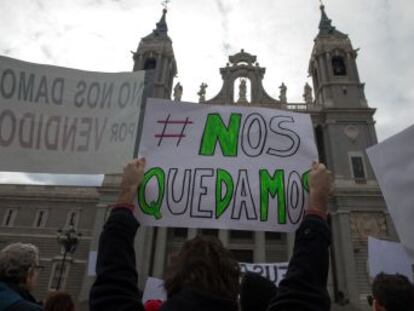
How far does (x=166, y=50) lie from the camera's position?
3156 centimetres

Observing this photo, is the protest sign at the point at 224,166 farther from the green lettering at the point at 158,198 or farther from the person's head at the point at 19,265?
the person's head at the point at 19,265

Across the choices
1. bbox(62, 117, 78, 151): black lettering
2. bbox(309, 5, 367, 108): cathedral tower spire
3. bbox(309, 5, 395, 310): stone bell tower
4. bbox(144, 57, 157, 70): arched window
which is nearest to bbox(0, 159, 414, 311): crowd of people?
bbox(62, 117, 78, 151): black lettering

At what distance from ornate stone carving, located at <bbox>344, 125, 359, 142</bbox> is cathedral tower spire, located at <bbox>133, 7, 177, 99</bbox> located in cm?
1518

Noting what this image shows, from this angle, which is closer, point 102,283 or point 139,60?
point 102,283

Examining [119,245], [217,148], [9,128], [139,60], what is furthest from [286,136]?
[139,60]

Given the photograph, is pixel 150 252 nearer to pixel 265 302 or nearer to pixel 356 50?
pixel 265 302

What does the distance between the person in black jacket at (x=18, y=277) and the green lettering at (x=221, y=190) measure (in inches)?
53.9

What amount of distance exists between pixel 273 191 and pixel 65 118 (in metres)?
2.16

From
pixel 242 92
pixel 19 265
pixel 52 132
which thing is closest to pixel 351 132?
pixel 242 92

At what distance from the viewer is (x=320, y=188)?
160cm

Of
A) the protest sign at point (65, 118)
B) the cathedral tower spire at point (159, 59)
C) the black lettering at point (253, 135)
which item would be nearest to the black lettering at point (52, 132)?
the protest sign at point (65, 118)

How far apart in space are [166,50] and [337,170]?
18477mm

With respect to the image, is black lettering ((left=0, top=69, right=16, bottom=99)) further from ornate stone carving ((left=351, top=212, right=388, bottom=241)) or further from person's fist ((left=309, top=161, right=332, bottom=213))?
ornate stone carving ((left=351, top=212, right=388, bottom=241))

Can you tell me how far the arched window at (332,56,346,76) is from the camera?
29219 mm
